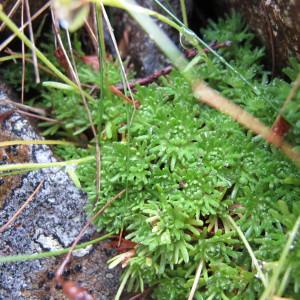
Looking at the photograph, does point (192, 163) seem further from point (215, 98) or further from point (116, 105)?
point (116, 105)

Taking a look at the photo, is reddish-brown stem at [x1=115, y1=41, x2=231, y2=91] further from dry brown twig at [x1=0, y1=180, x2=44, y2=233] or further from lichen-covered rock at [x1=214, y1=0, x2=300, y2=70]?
dry brown twig at [x1=0, y1=180, x2=44, y2=233]

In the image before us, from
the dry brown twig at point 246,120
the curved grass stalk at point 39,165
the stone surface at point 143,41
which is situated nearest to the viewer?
the dry brown twig at point 246,120

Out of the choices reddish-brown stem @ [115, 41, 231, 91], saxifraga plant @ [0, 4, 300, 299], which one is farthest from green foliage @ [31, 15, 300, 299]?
reddish-brown stem @ [115, 41, 231, 91]

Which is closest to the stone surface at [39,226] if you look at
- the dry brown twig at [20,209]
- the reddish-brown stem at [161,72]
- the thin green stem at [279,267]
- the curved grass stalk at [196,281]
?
the dry brown twig at [20,209]

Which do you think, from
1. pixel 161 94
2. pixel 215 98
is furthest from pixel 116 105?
pixel 215 98

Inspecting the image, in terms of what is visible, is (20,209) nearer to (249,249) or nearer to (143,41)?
(249,249)

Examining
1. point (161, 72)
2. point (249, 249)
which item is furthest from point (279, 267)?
point (161, 72)

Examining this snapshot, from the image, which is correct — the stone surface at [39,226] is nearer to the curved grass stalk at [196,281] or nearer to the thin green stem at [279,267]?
the curved grass stalk at [196,281]
